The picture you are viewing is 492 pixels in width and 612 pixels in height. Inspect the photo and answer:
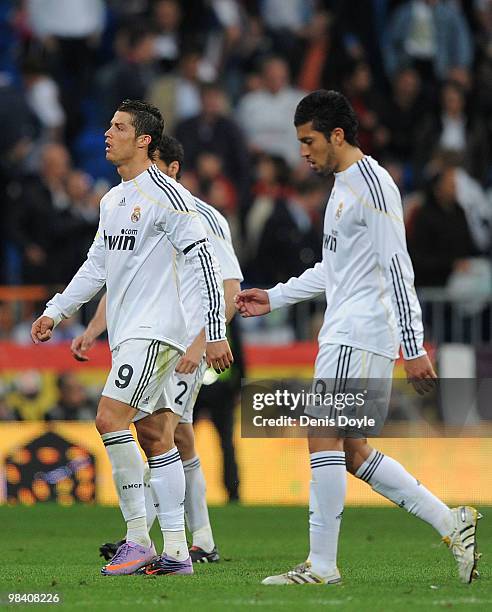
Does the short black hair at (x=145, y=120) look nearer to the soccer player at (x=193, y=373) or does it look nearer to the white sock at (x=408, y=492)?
the soccer player at (x=193, y=373)

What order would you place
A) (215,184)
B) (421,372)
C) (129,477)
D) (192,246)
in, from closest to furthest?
(421,372)
(192,246)
(129,477)
(215,184)

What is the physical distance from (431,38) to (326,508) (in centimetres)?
1378

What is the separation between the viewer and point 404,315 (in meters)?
7.29

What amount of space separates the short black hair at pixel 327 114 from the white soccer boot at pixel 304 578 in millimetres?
2105

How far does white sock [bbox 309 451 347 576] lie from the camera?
7.33 m

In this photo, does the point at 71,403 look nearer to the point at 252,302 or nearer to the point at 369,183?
the point at 252,302

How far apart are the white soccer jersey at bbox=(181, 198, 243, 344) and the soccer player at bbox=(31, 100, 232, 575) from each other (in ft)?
3.49

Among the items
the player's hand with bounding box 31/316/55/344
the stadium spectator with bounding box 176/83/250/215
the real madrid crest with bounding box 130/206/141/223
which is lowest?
the player's hand with bounding box 31/316/55/344

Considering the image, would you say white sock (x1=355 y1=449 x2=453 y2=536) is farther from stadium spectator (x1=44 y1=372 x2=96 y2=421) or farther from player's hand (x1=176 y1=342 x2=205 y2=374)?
stadium spectator (x1=44 y1=372 x2=96 y2=421)

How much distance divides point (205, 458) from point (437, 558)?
536 centimetres

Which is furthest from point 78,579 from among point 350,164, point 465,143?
point 465,143

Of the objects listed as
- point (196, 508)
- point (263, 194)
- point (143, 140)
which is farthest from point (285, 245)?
point (143, 140)

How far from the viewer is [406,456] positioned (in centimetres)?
1484

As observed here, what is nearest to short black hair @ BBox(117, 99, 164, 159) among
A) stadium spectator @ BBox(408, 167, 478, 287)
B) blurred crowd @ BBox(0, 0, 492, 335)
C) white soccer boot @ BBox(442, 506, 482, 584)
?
white soccer boot @ BBox(442, 506, 482, 584)
